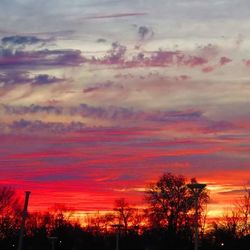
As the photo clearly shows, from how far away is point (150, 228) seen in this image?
109312 millimetres

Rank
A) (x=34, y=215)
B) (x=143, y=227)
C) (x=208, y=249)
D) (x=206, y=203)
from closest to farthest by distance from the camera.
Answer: (x=208, y=249)
(x=206, y=203)
(x=143, y=227)
(x=34, y=215)

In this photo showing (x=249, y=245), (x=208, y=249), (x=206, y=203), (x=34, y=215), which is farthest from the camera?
(x=34, y=215)

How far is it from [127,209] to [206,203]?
32757 millimetres

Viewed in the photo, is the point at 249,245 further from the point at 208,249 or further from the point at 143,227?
the point at 143,227

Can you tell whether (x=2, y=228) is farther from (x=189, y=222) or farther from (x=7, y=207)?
(x=189, y=222)

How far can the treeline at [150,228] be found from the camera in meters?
99.0

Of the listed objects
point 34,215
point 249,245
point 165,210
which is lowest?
point 249,245

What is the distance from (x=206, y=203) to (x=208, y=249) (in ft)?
28.9

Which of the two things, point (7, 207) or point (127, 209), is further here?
point (127, 209)

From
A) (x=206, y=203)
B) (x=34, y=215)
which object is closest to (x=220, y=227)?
(x=206, y=203)

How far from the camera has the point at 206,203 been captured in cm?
10381

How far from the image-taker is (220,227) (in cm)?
10844

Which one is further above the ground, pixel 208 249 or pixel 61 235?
pixel 61 235

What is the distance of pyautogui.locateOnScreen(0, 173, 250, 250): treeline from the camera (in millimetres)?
99000
